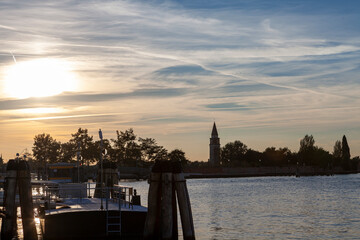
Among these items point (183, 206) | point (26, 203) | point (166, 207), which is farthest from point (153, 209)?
point (26, 203)

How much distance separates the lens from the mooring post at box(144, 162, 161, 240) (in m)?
27.9

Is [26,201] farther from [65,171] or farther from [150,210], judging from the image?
[65,171]

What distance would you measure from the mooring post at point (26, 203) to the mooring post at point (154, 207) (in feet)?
23.2

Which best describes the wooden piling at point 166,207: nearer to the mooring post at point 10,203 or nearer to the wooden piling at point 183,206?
the wooden piling at point 183,206

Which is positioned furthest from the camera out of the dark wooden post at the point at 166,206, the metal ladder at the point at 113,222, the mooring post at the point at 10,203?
the metal ladder at the point at 113,222

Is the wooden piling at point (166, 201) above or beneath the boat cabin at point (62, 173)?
beneath

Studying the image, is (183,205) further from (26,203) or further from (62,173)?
(62,173)

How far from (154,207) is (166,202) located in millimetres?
666

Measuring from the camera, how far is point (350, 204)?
86438 mm

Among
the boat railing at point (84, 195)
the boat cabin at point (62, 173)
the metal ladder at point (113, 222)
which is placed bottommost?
the metal ladder at point (113, 222)

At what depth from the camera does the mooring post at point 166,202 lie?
27625 millimetres

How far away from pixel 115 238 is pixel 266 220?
3037 centimetres

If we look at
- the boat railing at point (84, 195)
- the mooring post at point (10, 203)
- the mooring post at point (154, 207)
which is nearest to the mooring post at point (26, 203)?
the mooring post at point (10, 203)

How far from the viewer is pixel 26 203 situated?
31672 mm
